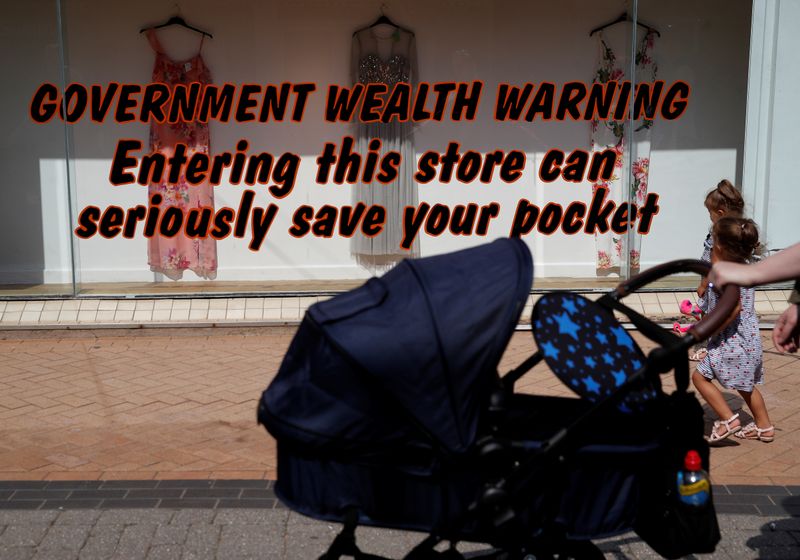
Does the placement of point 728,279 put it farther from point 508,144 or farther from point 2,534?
point 508,144

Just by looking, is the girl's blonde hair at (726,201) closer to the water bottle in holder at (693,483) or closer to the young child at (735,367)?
the young child at (735,367)

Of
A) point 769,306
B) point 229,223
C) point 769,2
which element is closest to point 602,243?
point 769,306

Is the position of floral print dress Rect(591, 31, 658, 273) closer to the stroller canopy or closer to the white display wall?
the white display wall

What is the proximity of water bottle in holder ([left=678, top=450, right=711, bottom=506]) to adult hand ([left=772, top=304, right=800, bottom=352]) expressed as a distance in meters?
0.63

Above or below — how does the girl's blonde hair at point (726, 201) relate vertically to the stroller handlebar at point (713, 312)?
above

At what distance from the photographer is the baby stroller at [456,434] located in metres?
2.73

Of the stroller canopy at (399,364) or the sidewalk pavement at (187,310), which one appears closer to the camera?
the stroller canopy at (399,364)

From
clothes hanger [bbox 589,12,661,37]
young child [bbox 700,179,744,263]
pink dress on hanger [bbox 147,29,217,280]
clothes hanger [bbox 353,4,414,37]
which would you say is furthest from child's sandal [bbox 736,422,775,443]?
pink dress on hanger [bbox 147,29,217,280]

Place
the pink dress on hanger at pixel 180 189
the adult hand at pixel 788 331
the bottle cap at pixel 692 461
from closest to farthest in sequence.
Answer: the bottle cap at pixel 692 461, the adult hand at pixel 788 331, the pink dress on hanger at pixel 180 189

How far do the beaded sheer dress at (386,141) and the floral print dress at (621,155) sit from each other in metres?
1.94

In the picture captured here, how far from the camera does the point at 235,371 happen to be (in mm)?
7211

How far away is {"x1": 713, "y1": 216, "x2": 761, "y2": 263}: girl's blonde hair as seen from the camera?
4.77 meters

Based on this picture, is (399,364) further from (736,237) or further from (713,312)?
(736,237)

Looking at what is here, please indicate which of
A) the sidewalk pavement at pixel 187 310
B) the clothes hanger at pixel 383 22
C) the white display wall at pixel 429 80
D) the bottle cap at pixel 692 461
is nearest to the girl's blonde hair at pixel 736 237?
the bottle cap at pixel 692 461
